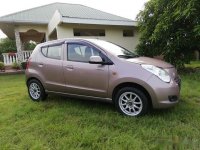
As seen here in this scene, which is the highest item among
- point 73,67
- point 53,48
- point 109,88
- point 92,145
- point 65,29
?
point 65,29

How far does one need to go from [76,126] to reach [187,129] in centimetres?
188

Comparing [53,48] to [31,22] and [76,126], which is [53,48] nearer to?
[76,126]

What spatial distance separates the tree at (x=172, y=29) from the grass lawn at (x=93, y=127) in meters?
4.98

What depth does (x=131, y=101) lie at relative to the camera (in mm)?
4441

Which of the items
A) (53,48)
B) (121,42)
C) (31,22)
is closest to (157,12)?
(121,42)

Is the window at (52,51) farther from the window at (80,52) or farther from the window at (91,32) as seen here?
the window at (91,32)

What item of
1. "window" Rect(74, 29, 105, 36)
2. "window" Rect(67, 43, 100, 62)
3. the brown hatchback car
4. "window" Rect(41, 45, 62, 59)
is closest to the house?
"window" Rect(74, 29, 105, 36)

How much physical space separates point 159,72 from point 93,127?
1606 mm

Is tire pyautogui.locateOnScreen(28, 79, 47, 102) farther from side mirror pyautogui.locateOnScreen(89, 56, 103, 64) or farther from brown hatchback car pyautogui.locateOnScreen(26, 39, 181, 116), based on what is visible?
side mirror pyautogui.locateOnScreen(89, 56, 103, 64)

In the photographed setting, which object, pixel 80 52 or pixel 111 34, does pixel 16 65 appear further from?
pixel 80 52

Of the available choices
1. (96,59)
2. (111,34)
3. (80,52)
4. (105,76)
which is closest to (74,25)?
(111,34)

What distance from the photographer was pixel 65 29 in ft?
44.7

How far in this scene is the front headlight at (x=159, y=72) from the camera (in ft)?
14.0

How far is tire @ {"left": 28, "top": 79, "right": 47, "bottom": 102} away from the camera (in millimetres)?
5891
